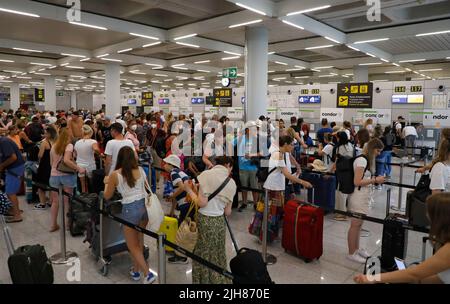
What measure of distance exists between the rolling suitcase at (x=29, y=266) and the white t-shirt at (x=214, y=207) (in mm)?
1482

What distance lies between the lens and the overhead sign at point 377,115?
1485cm

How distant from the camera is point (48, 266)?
305 centimetres

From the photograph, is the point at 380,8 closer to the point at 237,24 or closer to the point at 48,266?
the point at 237,24

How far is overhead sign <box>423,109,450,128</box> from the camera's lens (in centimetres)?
1351

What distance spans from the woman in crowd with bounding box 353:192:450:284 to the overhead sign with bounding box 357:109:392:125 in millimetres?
13650

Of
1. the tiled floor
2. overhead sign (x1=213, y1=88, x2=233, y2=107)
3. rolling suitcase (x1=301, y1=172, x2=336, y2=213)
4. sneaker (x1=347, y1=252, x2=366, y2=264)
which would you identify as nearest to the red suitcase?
the tiled floor

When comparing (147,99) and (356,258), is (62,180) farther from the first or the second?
(147,99)

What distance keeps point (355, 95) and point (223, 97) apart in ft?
21.1

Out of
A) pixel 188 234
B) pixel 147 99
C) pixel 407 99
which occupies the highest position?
pixel 147 99

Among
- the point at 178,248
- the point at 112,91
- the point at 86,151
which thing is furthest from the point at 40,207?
the point at 112,91

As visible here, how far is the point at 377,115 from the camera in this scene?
1499 cm

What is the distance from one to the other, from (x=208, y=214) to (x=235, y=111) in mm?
12958

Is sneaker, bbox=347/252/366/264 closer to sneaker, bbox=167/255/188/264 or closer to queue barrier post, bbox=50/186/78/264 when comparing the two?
sneaker, bbox=167/255/188/264
